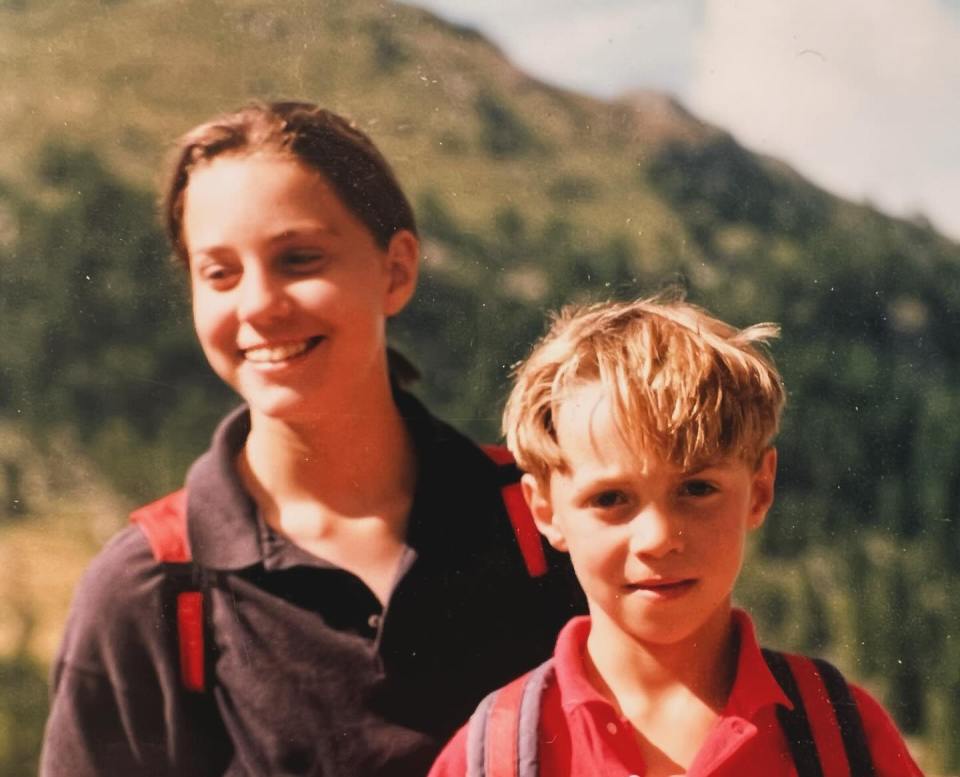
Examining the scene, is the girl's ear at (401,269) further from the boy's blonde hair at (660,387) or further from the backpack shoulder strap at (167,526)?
the backpack shoulder strap at (167,526)

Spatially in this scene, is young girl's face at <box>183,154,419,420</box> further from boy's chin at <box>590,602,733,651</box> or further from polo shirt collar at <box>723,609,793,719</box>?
polo shirt collar at <box>723,609,793,719</box>

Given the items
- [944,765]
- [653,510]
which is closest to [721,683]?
[653,510]

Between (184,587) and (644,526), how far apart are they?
2.85 feet

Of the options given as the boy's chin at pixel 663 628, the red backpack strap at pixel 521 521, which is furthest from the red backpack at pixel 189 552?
the boy's chin at pixel 663 628

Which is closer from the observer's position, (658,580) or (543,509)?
(658,580)

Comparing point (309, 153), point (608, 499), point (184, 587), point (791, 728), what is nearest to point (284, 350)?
point (309, 153)

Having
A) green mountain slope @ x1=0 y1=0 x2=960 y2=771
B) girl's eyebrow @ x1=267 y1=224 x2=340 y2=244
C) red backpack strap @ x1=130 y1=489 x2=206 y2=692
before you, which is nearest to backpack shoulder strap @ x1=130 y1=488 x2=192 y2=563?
red backpack strap @ x1=130 y1=489 x2=206 y2=692

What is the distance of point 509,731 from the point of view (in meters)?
2.19

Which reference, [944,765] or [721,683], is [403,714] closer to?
[721,683]

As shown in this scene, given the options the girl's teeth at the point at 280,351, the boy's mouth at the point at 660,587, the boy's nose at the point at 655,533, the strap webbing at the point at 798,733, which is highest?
the girl's teeth at the point at 280,351

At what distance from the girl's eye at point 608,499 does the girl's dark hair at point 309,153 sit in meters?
0.68

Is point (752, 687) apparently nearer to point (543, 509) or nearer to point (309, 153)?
point (543, 509)

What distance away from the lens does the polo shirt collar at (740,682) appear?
85.7 inches

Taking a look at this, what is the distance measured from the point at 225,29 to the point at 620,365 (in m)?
1.09
